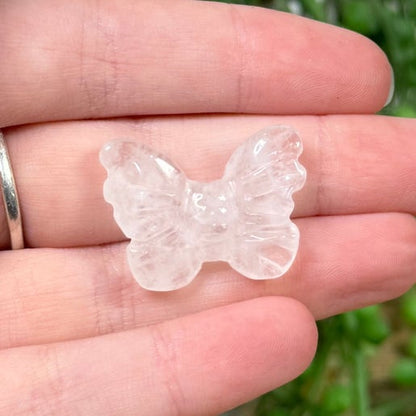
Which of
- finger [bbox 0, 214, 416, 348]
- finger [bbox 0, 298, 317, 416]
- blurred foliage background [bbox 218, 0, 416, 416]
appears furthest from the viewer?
blurred foliage background [bbox 218, 0, 416, 416]

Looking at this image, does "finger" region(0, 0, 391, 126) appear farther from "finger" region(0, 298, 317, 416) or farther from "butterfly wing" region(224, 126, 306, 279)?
"finger" region(0, 298, 317, 416)

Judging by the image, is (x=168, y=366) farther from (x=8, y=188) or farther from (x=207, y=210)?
(x=8, y=188)

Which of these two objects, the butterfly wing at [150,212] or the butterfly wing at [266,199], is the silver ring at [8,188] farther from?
the butterfly wing at [266,199]

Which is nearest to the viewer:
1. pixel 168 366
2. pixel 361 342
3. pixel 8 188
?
pixel 168 366

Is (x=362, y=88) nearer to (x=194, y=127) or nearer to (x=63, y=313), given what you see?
(x=194, y=127)

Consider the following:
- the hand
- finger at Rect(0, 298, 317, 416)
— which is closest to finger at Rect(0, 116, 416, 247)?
the hand

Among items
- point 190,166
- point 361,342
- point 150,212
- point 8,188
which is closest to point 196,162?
point 190,166

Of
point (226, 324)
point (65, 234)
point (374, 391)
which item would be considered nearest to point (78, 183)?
point (65, 234)
